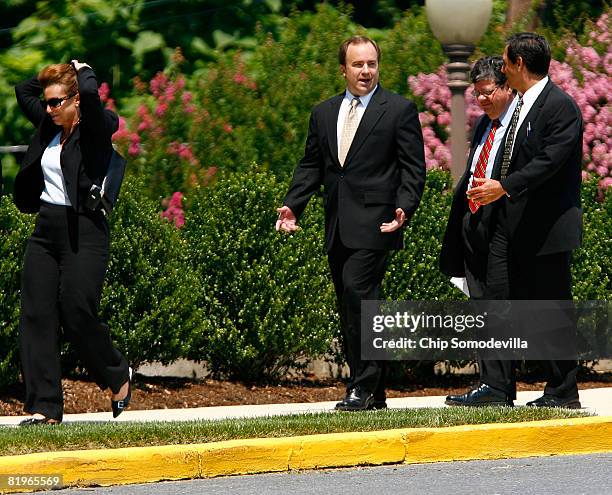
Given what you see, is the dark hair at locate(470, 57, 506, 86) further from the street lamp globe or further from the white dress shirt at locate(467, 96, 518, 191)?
the street lamp globe

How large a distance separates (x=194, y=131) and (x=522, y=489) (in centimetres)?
773

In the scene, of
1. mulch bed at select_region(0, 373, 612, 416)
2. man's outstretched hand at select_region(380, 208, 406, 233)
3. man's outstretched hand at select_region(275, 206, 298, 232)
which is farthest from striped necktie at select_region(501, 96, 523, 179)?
mulch bed at select_region(0, 373, 612, 416)

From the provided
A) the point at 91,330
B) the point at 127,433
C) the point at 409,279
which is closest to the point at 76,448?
the point at 127,433

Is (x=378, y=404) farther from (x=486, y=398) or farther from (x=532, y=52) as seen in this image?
(x=532, y=52)

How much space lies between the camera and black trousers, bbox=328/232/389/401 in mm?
8516

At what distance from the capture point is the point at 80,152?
8.09m

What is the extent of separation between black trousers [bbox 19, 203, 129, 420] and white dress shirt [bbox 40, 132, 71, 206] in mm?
38

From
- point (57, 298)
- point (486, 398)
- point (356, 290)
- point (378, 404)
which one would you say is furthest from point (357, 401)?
point (57, 298)

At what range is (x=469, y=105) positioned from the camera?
14828 millimetres

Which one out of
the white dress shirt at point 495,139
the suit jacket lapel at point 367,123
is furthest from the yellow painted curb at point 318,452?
the suit jacket lapel at point 367,123

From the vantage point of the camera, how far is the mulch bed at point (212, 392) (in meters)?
9.97

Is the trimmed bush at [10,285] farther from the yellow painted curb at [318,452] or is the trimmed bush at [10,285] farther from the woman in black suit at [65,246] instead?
the yellow painted curb at [318,452]

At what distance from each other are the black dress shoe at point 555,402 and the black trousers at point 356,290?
2.98 ft

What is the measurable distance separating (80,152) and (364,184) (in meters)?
1.54
